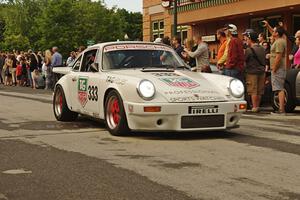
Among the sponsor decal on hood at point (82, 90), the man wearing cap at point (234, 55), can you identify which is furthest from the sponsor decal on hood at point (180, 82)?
the man wearing cap at point (234, 55)

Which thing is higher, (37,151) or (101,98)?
(101,98)

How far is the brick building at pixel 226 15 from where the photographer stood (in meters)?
22.3

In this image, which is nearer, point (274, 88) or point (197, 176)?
point (197, 176)

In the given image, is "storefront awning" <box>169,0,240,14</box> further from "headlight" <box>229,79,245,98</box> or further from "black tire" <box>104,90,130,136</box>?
"black tire" <box>104,90,130,136</box>

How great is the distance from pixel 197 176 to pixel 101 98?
328cm

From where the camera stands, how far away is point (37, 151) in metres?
7.09

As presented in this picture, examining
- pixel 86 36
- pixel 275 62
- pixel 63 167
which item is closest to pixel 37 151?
pixel 63 167

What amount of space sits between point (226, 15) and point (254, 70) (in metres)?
12.9

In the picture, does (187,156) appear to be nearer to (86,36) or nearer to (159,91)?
(159,91)

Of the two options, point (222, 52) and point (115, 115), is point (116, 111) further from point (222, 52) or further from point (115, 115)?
point (222, 52)

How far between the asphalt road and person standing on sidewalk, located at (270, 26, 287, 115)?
2.34 m

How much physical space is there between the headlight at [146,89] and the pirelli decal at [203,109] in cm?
55

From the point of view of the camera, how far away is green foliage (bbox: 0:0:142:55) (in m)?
86.6

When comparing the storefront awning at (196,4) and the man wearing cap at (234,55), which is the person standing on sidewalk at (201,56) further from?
the storefront awning at (196,4)
